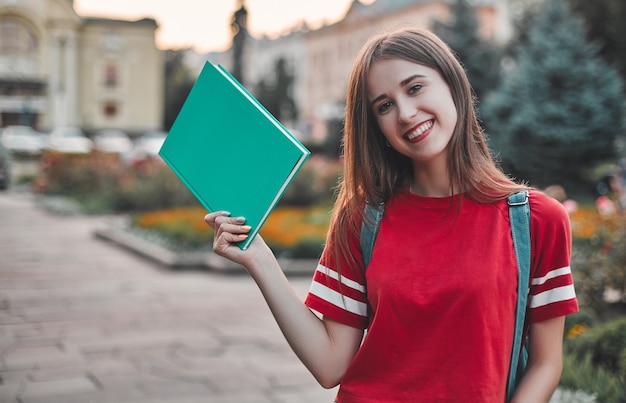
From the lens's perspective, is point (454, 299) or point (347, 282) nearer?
point (454, 299)

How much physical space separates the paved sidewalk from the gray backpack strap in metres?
2.90

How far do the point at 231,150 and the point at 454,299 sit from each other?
567 millimetres

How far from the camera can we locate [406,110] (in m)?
1.66

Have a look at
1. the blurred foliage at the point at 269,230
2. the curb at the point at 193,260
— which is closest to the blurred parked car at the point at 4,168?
the blurred foliage at the point at 269,230

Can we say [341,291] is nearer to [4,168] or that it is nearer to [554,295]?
[554,295]

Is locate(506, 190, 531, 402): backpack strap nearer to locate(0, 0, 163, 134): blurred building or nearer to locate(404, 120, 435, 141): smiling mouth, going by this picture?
locate(404, 120, 435, 141): smiling mouth

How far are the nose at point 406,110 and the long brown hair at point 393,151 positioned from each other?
96 mm

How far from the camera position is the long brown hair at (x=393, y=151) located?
66.2 inches

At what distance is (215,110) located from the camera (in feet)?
5.35

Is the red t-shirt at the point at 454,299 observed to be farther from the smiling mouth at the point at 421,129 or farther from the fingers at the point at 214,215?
the fingers at the point at 214,215

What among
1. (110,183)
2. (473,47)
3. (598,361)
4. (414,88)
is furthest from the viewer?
(473,47)

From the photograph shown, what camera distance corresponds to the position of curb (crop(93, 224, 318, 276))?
904cm

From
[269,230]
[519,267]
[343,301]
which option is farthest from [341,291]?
[269,230]

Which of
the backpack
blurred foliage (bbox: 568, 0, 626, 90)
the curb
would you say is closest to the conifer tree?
blurred foliage (bbox: 568, 0, 626, 90)
